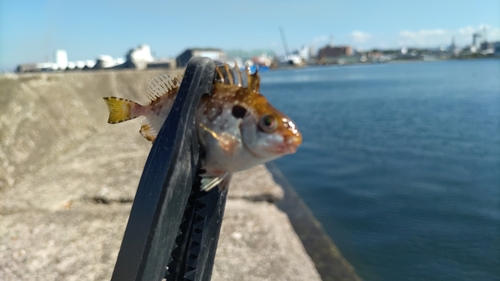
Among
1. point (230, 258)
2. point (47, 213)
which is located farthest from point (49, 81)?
point (230, 258)

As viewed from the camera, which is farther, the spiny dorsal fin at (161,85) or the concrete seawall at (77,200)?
the concrete seawall at (77,200)

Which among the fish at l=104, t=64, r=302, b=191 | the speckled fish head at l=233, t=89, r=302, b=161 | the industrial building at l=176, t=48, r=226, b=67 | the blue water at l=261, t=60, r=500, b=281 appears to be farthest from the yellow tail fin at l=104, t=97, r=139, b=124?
the blue water at l=261, t=60, r=500, b=281

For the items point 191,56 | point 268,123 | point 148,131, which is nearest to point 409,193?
point 191,56

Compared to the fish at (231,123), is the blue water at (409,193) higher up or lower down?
lower down

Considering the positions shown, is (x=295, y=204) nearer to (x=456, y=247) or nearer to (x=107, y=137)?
(x=456, y=247)

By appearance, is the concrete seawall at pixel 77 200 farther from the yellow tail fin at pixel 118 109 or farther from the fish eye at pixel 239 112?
the fish eye at pixel 239 112

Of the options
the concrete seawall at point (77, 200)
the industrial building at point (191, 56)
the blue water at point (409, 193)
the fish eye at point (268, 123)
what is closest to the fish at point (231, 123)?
the fish eye at point (268, 123)
